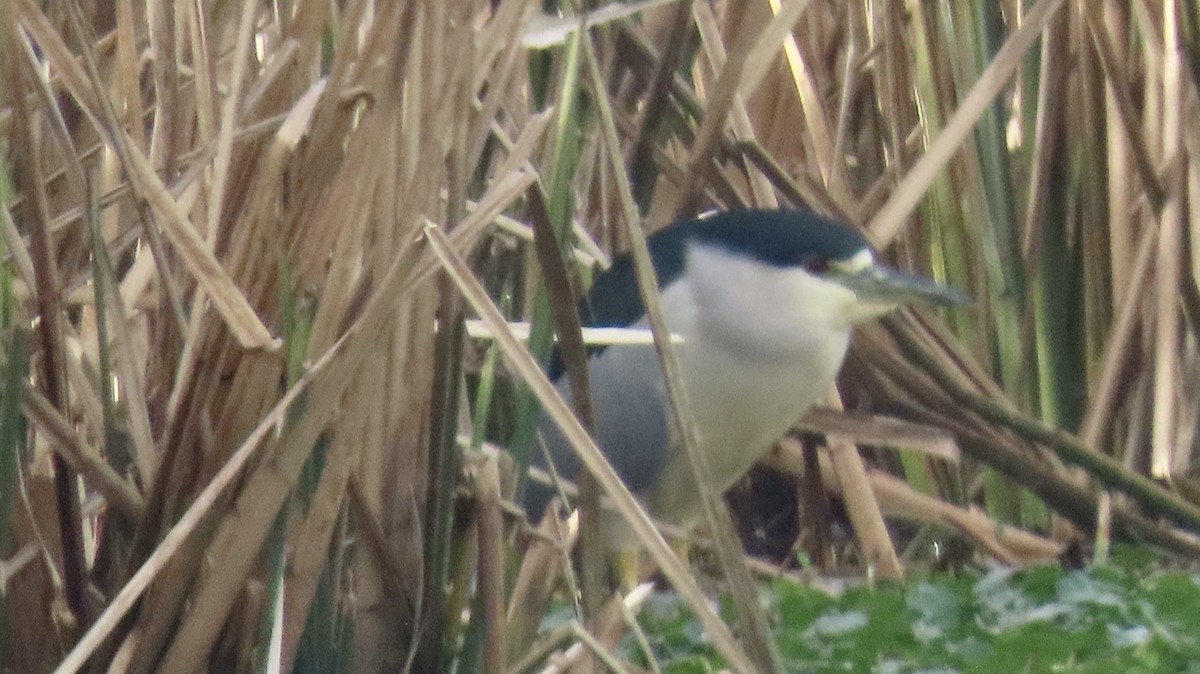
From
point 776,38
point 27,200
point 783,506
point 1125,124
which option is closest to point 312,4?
point 27,200

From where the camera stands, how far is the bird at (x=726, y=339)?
5.45 ft

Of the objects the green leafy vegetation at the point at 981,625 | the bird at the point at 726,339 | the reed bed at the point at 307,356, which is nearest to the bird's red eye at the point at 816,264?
the bird at the point at 726,339

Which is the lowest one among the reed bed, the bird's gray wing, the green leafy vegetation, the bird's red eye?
the green leafy vegetation

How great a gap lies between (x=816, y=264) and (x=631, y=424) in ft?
0.76

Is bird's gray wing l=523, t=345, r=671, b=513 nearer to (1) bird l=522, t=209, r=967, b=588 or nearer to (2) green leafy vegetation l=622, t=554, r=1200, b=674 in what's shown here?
(1) bird l=522, t=209, r=967, b=588

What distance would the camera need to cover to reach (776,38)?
1.71 m

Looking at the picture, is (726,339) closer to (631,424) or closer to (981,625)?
(631,424)

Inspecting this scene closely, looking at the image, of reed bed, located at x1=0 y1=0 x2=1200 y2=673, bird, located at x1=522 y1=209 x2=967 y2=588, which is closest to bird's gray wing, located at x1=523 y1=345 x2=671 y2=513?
bird, located at x1=522 y1=209 x2=967 y2=588

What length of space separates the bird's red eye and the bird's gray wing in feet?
0.55

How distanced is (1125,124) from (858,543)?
0.51 metres

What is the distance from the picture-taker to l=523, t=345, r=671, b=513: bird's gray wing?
1.67 meters

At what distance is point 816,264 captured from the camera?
1.68 meters

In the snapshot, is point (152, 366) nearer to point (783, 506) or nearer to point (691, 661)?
point (691, 661)

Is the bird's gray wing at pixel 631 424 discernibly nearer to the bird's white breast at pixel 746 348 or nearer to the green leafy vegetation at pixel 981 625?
the bird's white breast at pixel 746 348
